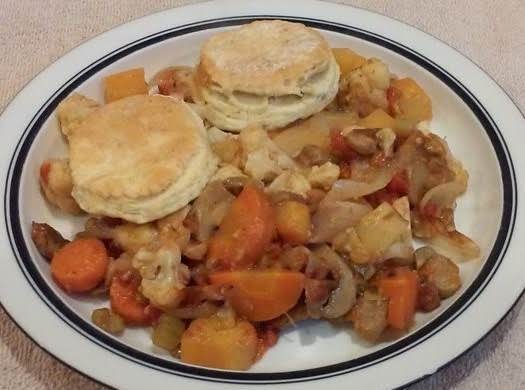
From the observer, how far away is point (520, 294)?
1.61 metres

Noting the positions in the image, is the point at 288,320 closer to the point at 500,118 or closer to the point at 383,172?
the point at 383,172

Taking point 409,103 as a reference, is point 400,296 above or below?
below

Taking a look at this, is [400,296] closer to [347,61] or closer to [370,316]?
[370,316]

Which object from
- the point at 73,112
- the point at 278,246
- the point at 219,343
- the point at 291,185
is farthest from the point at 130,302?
the point at 73,112

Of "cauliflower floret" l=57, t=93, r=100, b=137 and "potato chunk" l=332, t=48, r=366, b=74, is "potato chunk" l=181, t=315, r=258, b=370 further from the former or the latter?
"potato chunk" l=332, t=48, r=366, b=74

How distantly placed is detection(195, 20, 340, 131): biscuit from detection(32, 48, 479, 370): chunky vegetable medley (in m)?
0.07

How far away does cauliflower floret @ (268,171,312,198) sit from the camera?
183 centimetres

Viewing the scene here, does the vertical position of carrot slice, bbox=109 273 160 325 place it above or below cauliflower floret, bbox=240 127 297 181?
below

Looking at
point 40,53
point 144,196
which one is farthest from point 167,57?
point 144,196

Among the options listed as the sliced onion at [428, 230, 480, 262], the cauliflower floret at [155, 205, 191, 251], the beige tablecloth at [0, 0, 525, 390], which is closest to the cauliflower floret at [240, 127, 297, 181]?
the cauliflower floret at [155, 205, 191, 251]

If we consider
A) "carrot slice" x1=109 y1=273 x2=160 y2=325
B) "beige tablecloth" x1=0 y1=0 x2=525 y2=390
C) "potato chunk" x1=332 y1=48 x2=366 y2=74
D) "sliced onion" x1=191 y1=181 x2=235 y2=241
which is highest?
"potato chunk" x1=332 y1=48 x2=366 y2=74

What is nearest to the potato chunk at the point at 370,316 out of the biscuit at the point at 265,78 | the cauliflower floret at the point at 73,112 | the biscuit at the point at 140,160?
the biscuit at the point at 140,160

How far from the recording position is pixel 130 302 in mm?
1751

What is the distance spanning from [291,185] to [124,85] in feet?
2.49
